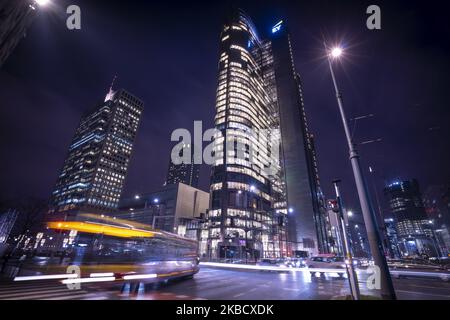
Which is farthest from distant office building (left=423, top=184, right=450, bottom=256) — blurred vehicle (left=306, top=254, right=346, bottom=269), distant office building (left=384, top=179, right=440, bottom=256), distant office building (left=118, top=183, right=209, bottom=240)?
distant office building (left=118, top=183, right=209, bottom=240)

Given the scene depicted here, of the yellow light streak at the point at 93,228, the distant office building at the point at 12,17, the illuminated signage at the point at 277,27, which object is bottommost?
the yellow light streak at the point at 93,228

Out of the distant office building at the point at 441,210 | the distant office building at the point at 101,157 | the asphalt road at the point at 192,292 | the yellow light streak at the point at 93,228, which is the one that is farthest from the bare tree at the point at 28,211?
the distant office building at the point at 441,210

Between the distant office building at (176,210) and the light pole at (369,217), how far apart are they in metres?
75.1

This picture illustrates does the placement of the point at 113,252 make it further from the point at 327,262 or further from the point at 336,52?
the point at 327,262

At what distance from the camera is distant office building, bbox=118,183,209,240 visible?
85812 millimetres

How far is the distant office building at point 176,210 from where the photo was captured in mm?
85812

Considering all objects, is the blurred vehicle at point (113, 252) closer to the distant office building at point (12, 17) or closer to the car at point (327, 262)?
the distant office building at point (12, 17)

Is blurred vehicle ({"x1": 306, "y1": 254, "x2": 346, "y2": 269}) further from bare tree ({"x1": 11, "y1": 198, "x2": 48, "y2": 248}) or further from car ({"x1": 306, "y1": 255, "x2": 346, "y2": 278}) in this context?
bare tree ({"x1": 11, "y1": 198, "x2": 48, "y2": 248})

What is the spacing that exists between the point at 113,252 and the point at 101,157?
14678 centimetres

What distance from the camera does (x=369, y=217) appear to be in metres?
7.02

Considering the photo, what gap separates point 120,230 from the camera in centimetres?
1067

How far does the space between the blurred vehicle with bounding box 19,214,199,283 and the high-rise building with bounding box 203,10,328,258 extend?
47711 millimetres

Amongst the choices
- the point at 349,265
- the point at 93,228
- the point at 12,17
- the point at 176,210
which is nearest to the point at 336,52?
the point at 349,265
